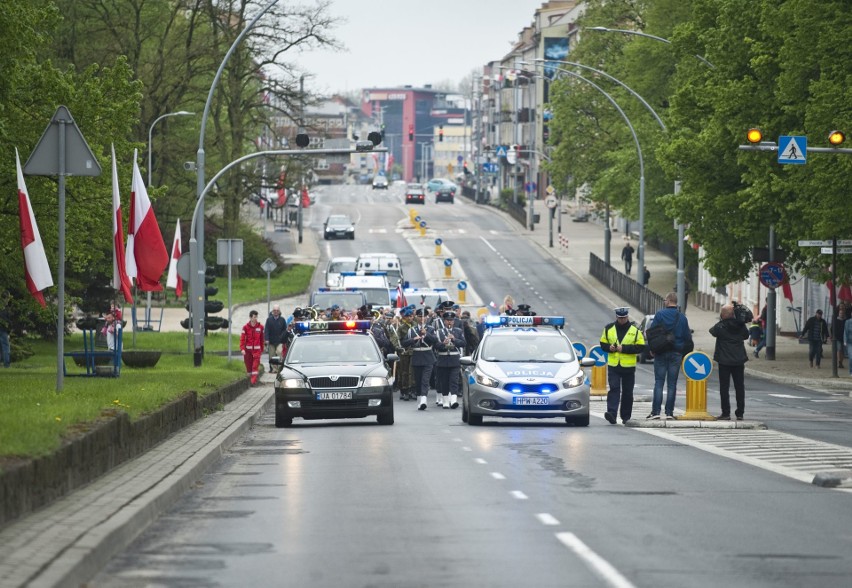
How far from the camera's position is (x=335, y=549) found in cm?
1210

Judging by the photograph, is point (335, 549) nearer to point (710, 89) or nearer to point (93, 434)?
point (93, 434)

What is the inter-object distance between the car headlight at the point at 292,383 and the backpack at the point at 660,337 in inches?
201

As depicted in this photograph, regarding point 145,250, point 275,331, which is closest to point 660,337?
point 145,250

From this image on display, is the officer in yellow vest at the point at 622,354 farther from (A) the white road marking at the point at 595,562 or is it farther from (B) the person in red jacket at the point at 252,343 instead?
(A) the white road marking at the point at 595,562

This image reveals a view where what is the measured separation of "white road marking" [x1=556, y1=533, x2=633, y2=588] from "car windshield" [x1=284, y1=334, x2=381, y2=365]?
15599mm

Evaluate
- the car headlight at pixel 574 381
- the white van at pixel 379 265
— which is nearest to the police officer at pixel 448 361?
the car headlight at pixel 574 381

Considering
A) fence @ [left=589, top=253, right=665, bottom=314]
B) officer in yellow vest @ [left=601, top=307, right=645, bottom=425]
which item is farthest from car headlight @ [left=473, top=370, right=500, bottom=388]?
fence @ [left=589, top=253, right=665, bottom=314]

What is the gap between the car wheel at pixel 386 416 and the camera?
27375mm

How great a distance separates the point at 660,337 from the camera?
87.2ft

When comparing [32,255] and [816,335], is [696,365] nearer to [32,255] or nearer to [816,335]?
[32,255]

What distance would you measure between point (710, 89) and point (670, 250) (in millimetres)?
49729

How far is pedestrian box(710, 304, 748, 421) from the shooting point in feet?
87.8

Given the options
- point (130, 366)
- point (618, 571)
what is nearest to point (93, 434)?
point (618, 571)

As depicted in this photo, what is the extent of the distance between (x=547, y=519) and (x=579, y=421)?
516 inches
